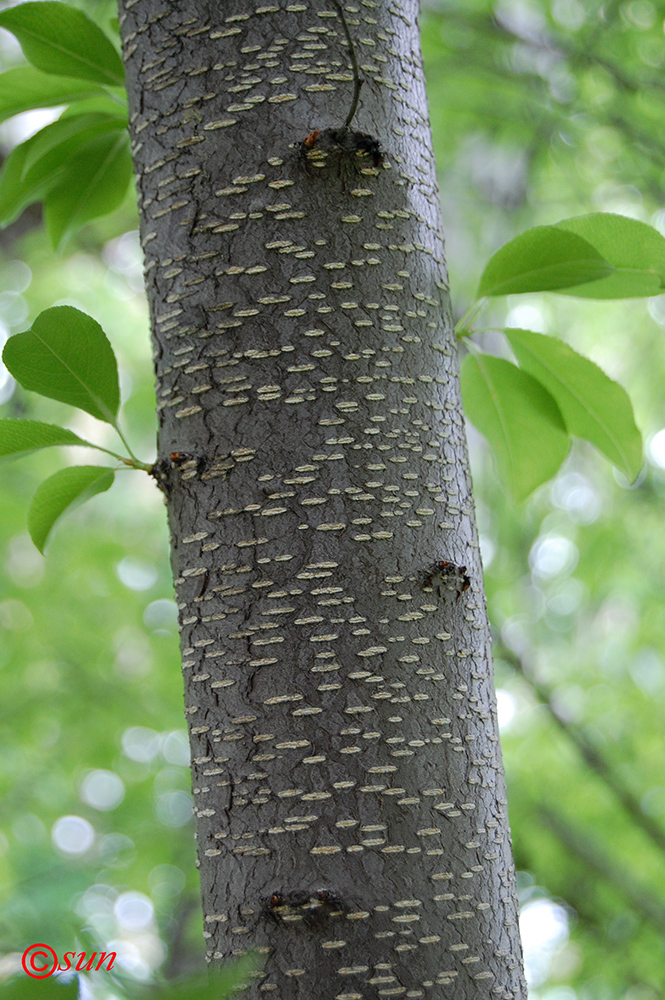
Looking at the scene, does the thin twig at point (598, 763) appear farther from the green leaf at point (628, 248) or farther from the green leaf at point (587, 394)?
the green leaf at point (628, 248)

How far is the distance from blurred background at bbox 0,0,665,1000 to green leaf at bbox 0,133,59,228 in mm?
1274

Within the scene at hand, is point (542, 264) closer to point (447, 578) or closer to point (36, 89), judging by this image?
point (447, 578)

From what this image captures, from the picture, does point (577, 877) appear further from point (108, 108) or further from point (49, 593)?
point (108, 108)

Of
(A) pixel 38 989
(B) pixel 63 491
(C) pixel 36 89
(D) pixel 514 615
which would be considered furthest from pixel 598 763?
(A) pixel 38 989

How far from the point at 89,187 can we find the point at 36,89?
0.10 metres

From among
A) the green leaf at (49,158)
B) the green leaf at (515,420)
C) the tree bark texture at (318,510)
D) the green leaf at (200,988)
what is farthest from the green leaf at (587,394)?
the green leaf at (200,988)

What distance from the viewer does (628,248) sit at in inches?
25.2

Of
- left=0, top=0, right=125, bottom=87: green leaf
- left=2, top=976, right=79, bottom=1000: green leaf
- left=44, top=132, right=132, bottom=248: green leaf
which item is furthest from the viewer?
left=44, top=132, right=132, bottom=248: green leaf

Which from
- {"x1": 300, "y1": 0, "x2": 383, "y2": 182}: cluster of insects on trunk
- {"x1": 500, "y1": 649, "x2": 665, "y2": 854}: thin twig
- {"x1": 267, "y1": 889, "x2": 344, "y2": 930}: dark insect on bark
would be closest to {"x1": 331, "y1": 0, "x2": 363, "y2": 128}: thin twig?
{"x1": 300, "y1": 0, "x2": 383, "y2": 182}: cluster of insects on trunk

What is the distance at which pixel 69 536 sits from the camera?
243 centimetres

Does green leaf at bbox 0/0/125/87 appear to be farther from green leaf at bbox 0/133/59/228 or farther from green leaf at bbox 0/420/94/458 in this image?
green leaf at bbox 0/420/94/458

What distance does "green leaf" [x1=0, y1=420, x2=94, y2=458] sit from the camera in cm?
58

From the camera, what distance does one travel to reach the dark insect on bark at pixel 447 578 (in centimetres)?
48

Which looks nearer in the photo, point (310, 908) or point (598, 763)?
point (310, 908)
